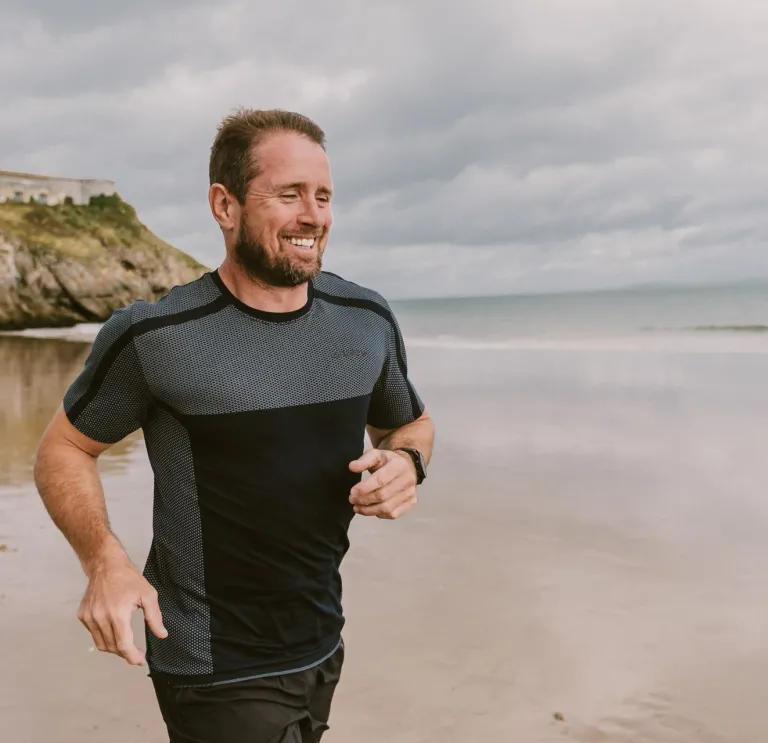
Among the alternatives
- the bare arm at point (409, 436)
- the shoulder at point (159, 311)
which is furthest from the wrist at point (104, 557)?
the bare arm at point (409, 436)

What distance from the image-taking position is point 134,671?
505 centimetres

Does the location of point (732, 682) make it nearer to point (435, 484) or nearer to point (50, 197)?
point (435, 484)

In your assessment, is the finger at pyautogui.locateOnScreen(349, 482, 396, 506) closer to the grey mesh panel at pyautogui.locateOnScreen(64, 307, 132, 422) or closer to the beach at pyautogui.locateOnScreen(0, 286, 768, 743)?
the grey mesh panel at pyautogui.locateOnScreen(64, 307, 132, 422)

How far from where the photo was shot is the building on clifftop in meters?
63.6

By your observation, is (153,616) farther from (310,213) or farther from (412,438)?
(310,213)

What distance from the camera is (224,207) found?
2494 mm

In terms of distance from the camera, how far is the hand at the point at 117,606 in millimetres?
2012

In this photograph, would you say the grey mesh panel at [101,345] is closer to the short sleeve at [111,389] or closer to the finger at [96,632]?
the short sleeve at [111,389]

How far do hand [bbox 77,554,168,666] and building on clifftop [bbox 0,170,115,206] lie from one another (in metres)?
66.5

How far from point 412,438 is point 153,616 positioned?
1.09m

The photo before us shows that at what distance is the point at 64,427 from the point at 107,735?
8.93 ft

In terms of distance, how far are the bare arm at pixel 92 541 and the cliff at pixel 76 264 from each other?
45.2 metres

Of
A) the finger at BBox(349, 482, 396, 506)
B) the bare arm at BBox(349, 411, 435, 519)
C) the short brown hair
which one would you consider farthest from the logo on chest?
the short brown hair

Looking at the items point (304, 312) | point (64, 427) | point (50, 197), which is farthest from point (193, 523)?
point (50, 197)
